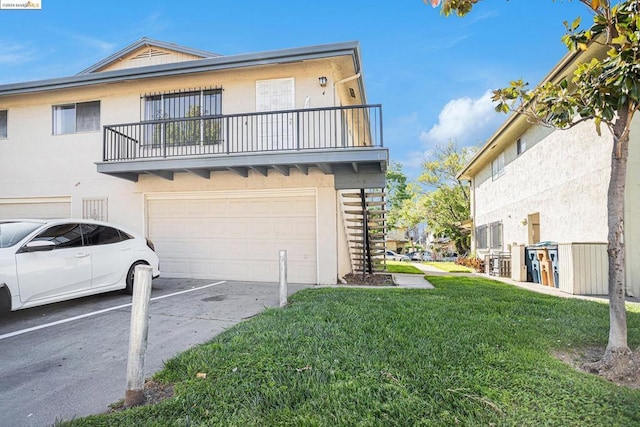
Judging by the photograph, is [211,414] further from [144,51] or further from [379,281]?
[144,51]

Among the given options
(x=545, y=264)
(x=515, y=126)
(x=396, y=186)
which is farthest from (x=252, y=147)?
(x=396, y=186)

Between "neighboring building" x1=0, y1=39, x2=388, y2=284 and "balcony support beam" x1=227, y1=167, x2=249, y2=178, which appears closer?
"neighboring building" x1=0, y1=39, x2=388, y2=284

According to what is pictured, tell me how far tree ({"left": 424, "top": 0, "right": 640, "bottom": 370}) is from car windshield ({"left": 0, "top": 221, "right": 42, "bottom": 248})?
6.34 meters

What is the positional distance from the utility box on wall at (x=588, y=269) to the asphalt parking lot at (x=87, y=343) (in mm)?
6982

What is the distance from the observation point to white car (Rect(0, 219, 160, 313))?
5.11m

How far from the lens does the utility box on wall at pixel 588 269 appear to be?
831 cm

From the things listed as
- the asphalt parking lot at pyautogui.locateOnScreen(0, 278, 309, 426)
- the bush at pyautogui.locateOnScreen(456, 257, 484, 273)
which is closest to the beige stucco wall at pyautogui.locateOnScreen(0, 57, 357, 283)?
the asphalt parking lot at pyautogui.locateOnScreen(0, 278, 309, 426)

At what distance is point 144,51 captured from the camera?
13.0 metres

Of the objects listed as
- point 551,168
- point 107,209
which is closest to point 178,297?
point 107,209

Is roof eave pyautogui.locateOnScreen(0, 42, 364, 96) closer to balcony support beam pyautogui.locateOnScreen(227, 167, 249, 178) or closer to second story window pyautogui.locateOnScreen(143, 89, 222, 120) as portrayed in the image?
second story window pyautogui.locateOnScreen(143, 89, 222, 120)

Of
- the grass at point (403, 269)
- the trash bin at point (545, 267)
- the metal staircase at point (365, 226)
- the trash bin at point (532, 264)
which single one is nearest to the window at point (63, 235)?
the metal staircase at point (365, 226)

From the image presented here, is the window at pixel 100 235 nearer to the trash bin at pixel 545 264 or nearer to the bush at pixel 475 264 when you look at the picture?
the trash bin at pixel 545 264

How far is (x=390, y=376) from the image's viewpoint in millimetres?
3055

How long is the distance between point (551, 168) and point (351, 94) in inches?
263
